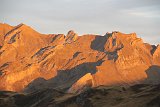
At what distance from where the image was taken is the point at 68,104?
7367 inches

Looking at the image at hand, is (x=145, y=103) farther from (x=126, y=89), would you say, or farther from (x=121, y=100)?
(x=126, y=89)

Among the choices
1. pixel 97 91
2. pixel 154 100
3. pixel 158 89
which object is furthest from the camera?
pixel 97 91

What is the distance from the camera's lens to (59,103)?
19462 centimetres

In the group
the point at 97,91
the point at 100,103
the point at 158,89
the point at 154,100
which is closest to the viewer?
the point at 154,100

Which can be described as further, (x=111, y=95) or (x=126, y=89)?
(x=126, y=89)

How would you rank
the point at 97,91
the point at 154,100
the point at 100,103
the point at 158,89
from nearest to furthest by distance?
the point at 154,100 < the point at 158,89 < the point at 100,103 < the point at 97,91

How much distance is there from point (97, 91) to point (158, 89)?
124 feet

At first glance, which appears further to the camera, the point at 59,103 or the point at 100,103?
the point at 59,103

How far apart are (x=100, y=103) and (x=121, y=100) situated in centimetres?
1086

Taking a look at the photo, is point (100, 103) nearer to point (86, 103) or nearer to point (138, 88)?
point (86, 103)

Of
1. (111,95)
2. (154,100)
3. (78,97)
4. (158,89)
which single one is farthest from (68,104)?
(154,100)

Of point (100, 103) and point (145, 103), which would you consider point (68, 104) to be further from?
point (145, 103)

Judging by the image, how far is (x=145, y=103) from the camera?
137375 mm

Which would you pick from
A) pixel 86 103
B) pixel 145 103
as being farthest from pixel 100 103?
pixel 145 103
